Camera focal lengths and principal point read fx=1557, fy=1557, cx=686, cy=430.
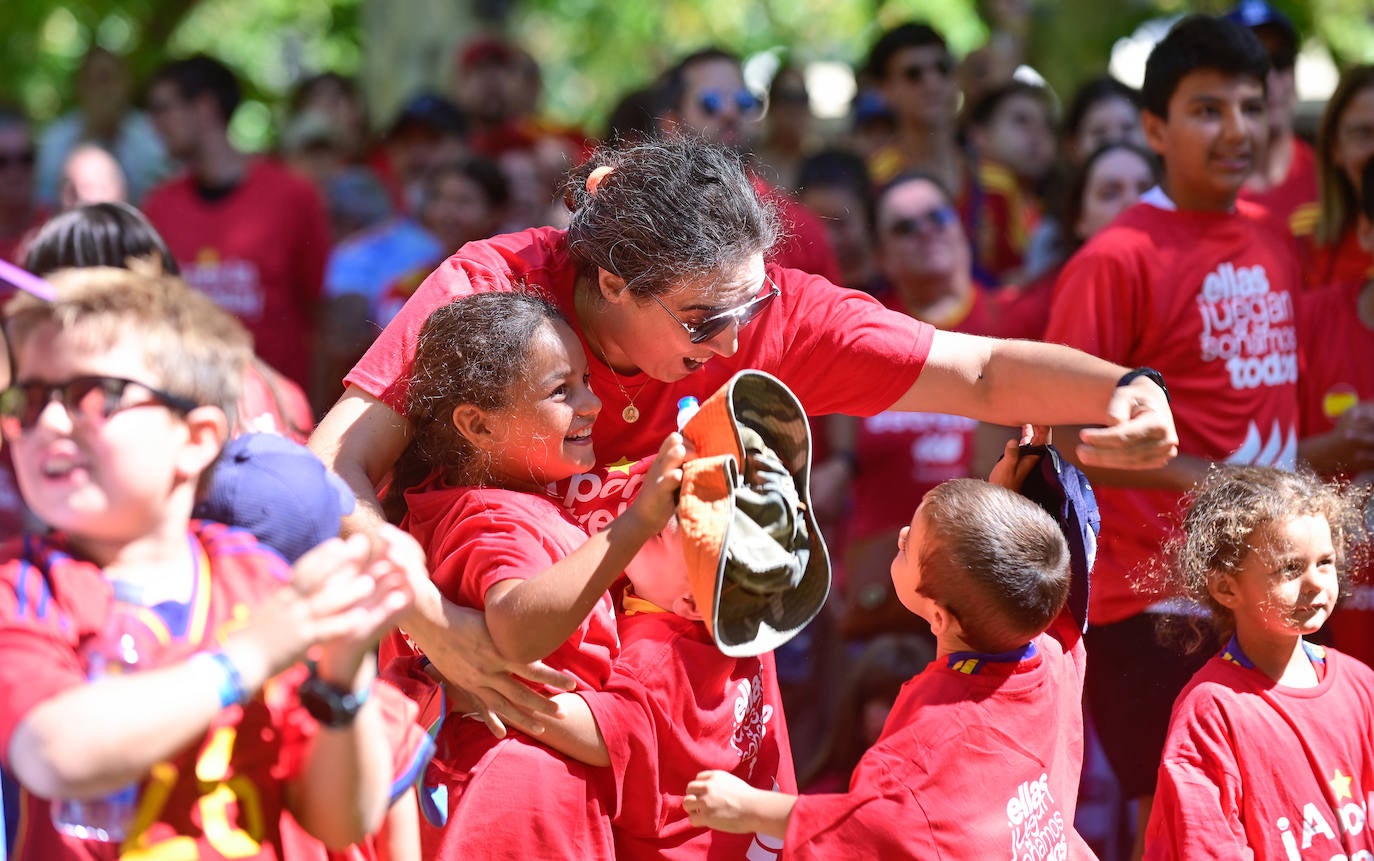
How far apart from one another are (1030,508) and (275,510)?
136cm

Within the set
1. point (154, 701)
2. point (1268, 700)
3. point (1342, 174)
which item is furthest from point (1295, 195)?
point (154, 701)

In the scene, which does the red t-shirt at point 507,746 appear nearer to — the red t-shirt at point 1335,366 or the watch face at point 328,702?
the watch face at point 328,702

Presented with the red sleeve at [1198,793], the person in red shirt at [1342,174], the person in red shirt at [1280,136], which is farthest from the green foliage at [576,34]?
the red sleeve at [1198,793]

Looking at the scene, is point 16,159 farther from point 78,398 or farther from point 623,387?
point 78,398

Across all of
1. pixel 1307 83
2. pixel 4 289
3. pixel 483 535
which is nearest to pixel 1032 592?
pixel 483 535

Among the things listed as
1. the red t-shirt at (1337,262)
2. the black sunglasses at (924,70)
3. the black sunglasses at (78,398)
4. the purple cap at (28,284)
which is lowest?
the red t-shirt at (1337,262)

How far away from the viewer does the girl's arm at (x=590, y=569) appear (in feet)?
8.14

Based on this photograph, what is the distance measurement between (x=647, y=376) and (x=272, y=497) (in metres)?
0.94

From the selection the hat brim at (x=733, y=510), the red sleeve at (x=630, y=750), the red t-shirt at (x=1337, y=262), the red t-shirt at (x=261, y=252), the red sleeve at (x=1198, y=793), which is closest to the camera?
the hat brim at (x=733, y=510)

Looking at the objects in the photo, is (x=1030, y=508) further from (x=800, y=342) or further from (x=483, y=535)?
(x=483, y=535)

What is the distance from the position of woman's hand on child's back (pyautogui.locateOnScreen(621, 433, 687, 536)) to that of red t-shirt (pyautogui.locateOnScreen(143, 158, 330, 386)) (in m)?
4.25

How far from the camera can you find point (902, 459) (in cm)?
542

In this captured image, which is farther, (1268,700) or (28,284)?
(1268,700)

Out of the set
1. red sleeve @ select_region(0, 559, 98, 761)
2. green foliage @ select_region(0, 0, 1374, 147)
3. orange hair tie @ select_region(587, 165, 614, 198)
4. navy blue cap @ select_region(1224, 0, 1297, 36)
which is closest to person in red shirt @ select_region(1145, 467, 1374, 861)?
orange hair tie @ select_region(587, 165, 614, 198)
